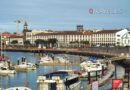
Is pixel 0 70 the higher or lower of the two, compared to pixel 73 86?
lower

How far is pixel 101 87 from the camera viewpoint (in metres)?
32.7

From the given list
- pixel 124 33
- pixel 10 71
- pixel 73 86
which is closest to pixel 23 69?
pixel 10 71

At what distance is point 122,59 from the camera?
206 ft

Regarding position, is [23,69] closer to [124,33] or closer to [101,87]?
[101,87]

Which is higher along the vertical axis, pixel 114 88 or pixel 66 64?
pixel 114 88

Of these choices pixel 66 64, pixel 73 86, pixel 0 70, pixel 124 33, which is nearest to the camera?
pixel 73 86

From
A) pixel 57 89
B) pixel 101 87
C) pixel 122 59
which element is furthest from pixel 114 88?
pixel 122 59

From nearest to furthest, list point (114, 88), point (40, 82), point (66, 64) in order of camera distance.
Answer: point (114, 88) → point (40, 82) → point (66, 64)

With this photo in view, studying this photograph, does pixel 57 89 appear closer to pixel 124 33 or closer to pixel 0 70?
pixel 0 70

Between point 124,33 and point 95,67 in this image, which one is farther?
point 124,33

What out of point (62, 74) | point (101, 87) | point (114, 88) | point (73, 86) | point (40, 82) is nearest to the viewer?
point (114, 88)

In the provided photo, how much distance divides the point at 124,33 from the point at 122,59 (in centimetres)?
12603

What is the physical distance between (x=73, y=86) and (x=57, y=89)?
1.21 m

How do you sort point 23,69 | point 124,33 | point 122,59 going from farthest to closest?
point 124,33 → point 23,69 → point 122,59
